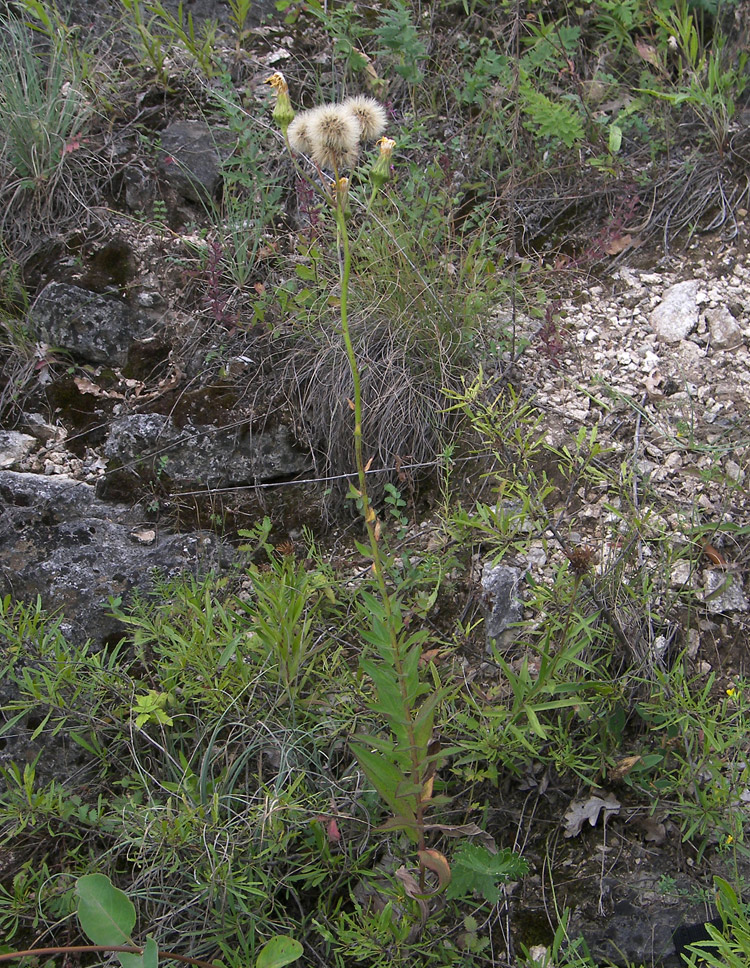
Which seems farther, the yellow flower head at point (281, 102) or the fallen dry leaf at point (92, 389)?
the fallen dry leaf at point (92, 389)

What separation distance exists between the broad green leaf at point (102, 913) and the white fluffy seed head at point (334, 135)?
1.51 metres

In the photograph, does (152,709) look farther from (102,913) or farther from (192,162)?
(192,162)

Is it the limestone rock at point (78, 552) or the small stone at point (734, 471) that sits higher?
the small stone at point (734, 471)

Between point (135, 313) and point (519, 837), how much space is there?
7.69ft

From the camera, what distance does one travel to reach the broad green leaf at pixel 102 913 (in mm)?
1397

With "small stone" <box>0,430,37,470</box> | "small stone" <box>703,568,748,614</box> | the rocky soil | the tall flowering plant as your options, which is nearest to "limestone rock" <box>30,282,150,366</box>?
the rocky soil

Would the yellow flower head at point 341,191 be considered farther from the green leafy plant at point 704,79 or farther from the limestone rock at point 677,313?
the green leafy plant at point 704,79

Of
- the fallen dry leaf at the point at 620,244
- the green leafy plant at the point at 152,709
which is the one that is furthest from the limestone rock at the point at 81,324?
the fallen dry leaf at the point at 620,244

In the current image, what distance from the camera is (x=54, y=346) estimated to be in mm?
2906

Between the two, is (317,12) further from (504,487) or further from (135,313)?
(504,487)

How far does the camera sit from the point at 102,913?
1.41m

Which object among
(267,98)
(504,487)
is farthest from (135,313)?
(504,487)

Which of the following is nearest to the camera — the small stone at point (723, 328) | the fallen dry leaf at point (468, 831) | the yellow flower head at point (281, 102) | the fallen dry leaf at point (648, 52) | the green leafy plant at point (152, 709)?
the fallen dry leaf at point (468, 831)

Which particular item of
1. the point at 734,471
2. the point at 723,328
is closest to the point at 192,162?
the point at 723,328
